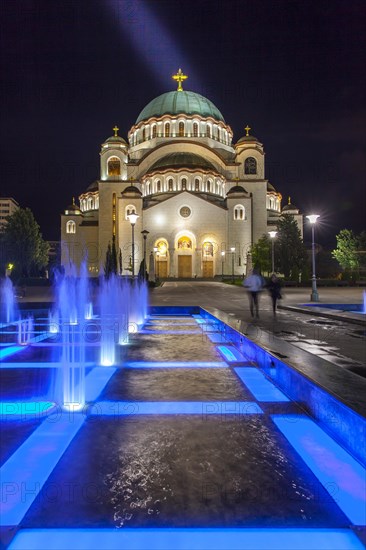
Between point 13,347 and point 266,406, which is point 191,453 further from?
point 13,347

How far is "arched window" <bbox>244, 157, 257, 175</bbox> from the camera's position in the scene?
5865 cm

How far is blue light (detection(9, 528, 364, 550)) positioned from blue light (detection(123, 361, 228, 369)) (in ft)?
12.8

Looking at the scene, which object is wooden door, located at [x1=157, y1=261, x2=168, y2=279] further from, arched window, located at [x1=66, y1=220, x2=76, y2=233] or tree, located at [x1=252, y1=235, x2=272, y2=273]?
arched window, located at [x1=66, y1=220, x2=76, y2=233]

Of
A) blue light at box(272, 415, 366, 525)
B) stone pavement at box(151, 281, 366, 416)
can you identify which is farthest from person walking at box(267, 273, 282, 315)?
blue light at box(272, 415, 366, 525)

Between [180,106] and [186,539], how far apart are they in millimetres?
61175

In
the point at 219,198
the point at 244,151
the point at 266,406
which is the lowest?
the point at 266,406

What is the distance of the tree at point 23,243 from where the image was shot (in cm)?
4803

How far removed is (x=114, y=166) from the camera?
196 feet

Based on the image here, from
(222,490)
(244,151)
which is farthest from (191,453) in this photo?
(244,151)

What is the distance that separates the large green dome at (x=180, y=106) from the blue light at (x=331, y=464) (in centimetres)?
5825

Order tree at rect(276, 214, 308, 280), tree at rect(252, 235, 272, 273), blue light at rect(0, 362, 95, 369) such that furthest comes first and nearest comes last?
tree at rect(252, 235, 272, 273) → tree at rect(276, 214, 308, 280) → blue light at rect(0, 362, 95, 369)

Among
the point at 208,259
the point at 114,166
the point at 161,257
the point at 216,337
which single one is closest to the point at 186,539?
the point at 216,337

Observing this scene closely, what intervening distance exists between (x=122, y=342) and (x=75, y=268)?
49542 mm

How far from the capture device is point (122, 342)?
8.33 m
